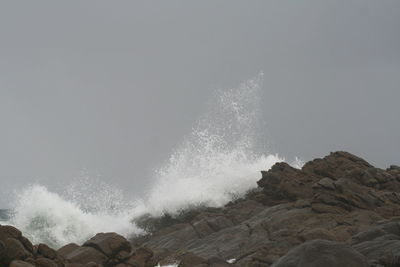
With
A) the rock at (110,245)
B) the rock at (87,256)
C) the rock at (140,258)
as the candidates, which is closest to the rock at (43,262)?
the rock at (87,256)

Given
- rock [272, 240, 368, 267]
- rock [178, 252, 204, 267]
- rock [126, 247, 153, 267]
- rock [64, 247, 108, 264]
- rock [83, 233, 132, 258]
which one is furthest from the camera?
rock [126, 247, 153, 267]

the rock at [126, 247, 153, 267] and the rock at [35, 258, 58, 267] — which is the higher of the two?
the rock at [126, 247, 153, 267]

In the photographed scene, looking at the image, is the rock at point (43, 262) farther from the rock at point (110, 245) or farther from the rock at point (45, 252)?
the rock at point (110, 245)

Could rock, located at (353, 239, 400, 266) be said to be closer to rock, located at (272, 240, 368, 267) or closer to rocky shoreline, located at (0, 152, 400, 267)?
rocky shoreline, located at (0, 152, 400, 267)

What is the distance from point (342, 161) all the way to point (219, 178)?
1011 cm

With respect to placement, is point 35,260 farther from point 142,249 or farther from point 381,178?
point 381,178

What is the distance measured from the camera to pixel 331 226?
19.7 m

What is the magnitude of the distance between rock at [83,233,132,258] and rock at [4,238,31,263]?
172 inches

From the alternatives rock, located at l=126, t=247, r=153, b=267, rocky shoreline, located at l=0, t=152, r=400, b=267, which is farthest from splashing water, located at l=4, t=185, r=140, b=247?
rock, located at l=126, t=247, r=153, b=267

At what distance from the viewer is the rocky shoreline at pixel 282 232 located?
12086 mm

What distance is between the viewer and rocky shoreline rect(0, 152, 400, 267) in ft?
39.7

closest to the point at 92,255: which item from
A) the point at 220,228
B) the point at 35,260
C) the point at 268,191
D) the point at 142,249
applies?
the point at 142,249

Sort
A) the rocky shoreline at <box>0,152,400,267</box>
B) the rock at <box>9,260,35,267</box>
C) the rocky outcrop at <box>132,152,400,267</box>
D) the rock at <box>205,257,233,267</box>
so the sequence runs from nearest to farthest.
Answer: the rock at <box>9,260,35,267</box> → the rocky shoreline at <box>0,152,400,267</box> → the rock at <box>205,257,233,267</box> → the rocky outcrop at <box>132,152,400,267</box>

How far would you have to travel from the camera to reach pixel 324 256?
10523 millimetres
